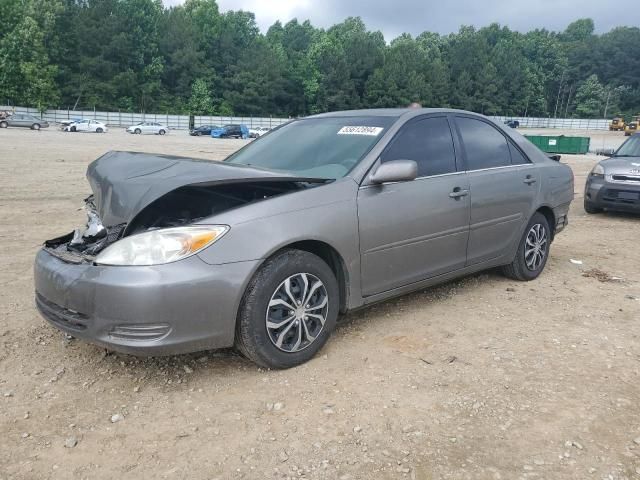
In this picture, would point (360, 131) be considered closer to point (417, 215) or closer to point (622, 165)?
point (417, 215)

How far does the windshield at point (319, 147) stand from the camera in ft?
12.7

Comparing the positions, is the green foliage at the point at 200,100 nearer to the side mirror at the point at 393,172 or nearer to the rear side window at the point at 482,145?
the rear side window at the point at 482,145

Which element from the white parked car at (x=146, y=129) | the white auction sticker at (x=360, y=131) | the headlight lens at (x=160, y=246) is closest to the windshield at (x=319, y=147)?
the white auction sticker at (x=360, y=131)

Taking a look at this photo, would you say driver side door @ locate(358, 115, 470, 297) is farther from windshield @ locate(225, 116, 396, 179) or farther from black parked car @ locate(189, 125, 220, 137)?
black parked car @ locate(189, 125, 220, 137)

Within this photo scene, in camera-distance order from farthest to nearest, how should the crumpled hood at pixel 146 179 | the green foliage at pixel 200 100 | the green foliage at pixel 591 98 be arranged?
the green foliage at pixel 591 98
the green foliage at pixel 200 100
the crumpled hood at pixel 146 179

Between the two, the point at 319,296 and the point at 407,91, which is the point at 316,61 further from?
the point at 319,296

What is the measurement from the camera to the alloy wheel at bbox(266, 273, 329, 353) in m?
3.20

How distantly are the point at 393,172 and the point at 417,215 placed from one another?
18.2 inches

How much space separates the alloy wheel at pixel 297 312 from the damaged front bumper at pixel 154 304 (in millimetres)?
257

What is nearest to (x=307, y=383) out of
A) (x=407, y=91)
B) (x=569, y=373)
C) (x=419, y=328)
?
(x=419, y=328)

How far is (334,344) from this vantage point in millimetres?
3727

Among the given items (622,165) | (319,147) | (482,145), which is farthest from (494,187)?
(622,165)

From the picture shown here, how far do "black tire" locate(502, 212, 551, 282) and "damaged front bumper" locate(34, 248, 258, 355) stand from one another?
301 centimetres

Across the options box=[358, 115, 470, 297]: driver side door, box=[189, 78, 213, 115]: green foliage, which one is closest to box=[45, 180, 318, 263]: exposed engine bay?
box=[358, 115, 470, 297]: driver side door
